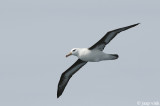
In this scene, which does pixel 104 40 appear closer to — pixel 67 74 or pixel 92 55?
pixel 92 55

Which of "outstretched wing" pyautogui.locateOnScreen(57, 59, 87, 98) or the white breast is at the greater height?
the white breast

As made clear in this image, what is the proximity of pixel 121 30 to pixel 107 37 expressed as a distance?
1256 millimetres

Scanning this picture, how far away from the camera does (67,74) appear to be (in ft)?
118

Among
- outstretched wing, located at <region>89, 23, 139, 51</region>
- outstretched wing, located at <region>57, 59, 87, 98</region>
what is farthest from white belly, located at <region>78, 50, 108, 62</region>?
outstretched wing, located at <region>57, 59, 87, 98</region>

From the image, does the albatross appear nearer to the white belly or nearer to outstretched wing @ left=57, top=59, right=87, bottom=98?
the white belly

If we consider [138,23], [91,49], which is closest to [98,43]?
[91,49]

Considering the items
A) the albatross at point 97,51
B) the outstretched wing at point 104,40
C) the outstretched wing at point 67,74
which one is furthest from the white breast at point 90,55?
the outstretched wing at point 67,74

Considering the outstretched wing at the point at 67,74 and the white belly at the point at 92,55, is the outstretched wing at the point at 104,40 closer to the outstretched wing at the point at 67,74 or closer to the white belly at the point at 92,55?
the white belly at the point at 92,55

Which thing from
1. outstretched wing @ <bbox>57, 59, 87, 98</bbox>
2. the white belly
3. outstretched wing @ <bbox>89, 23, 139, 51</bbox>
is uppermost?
outstretched wing @ <bbox>89, 23, 139, 51</bbox>

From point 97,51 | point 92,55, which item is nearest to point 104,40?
point 97,51

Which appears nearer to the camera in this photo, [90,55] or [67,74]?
[90,55]

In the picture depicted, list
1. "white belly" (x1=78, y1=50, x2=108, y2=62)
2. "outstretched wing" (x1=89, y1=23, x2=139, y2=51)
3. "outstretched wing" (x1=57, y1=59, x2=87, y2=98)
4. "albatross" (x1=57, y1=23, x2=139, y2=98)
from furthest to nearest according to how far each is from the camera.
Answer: "outstretched wing" (x1=57, y1=59, x2=87, y2=98) < "white belly" (x1=78, y1=50, x2=108, y2=62) < "albatross" (x1=57, y1=23, x2=139, y2=98) < "outstretched wing" (x1=89, y1=23, x2=139, y2=51)

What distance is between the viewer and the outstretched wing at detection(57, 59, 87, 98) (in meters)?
35.2

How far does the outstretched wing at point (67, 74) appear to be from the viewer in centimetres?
3519
